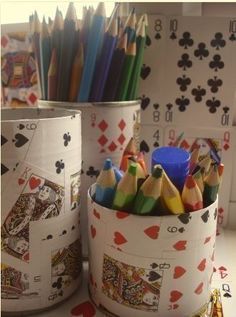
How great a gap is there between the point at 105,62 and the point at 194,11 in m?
0.22

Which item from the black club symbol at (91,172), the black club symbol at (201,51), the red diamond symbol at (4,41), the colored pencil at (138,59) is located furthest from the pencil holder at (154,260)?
the red diamond symbol at (4,41)

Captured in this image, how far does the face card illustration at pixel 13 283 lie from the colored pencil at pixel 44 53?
256 millimetres

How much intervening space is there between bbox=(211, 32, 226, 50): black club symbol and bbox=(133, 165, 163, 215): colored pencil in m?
0.33

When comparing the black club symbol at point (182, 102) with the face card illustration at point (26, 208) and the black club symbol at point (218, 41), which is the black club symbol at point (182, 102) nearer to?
the black club symbol at point (218, 41)

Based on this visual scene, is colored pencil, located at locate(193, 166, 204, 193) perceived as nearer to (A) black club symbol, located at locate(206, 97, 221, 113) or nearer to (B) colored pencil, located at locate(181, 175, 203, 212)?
(B) colored pencil, located at locate(181, 175, 203, 212)

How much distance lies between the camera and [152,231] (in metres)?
0.40

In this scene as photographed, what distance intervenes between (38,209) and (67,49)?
0.77ft

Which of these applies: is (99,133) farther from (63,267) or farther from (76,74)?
(63,267)

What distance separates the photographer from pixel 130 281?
42 centimetres

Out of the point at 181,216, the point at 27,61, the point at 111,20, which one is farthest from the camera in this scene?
the point at 27,61

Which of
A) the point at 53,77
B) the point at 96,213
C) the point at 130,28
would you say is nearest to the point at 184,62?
the point at 130,28

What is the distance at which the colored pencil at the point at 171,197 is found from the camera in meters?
0.39

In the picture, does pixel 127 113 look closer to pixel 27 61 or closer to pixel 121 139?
pixel 121 139

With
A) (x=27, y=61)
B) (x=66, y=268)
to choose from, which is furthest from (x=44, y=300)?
(x=27, y=61)
